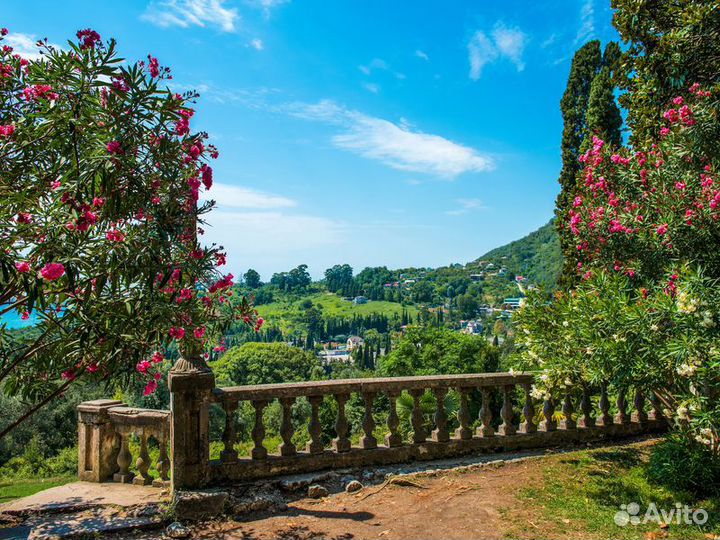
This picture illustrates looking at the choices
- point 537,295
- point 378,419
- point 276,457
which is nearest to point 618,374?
point 537,295

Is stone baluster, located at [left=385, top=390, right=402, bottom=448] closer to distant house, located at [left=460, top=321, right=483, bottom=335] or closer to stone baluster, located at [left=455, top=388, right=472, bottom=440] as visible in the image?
stone baluster, located at [left=455, top=388, right=472, bottom=440]

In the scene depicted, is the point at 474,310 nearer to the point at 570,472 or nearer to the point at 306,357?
the point at 306,357

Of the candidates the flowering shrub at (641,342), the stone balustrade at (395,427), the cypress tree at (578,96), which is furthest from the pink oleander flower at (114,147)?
the cypress tree at (578,96)

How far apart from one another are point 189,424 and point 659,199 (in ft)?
19.5

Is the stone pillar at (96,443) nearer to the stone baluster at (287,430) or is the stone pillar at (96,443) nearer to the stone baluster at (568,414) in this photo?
the stone baluster at (287,430)

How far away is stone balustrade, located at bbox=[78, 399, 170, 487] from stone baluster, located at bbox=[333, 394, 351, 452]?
2062mm

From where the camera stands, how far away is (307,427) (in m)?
6.32

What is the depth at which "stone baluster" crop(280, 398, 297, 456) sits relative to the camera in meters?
5.62

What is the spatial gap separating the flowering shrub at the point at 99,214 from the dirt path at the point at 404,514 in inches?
80.6

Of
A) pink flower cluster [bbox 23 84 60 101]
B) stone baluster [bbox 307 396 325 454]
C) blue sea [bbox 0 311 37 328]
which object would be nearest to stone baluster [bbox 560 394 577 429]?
stone baluster [bbox 307 396 325 454]

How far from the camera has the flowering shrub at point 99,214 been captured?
346cm

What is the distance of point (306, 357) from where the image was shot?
62844 millimetres

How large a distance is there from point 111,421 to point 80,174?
3839mm

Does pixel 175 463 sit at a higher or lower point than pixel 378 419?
higher
